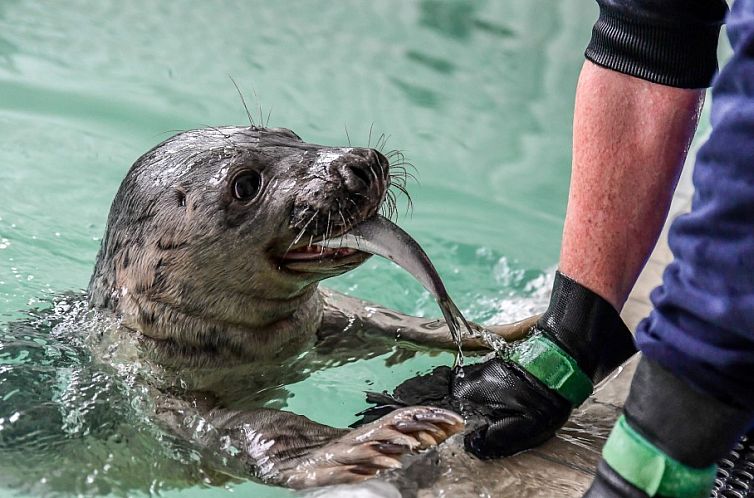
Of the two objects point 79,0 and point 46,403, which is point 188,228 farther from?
point 79,0

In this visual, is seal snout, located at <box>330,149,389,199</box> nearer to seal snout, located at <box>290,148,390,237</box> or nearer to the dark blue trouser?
seal snout, located at <box>290,148,390,237</box>

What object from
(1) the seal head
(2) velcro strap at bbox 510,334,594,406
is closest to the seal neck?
(1) the seal head

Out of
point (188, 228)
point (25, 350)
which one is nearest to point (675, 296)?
point (188, 228)

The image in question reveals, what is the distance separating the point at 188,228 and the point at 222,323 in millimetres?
305

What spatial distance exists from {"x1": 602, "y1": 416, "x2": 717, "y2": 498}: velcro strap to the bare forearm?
3.28ft

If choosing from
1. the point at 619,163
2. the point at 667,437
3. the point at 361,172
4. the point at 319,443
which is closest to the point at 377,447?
the point at 319,443

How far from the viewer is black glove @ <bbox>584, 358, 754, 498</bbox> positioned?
6.42ft

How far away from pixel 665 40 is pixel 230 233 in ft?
4.26

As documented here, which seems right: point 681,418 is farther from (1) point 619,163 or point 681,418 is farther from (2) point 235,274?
(2) point 235,274

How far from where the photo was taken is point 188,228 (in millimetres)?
3068

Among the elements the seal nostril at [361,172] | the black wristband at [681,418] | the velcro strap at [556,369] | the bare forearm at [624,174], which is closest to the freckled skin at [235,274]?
the seal nostril at [361,172]

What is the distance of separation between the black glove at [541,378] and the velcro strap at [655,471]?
80 cm

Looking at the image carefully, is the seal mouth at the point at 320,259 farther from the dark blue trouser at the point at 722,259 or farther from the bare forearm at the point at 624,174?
the dark blue trouser at the point at 722,259

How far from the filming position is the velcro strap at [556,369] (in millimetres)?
2906
